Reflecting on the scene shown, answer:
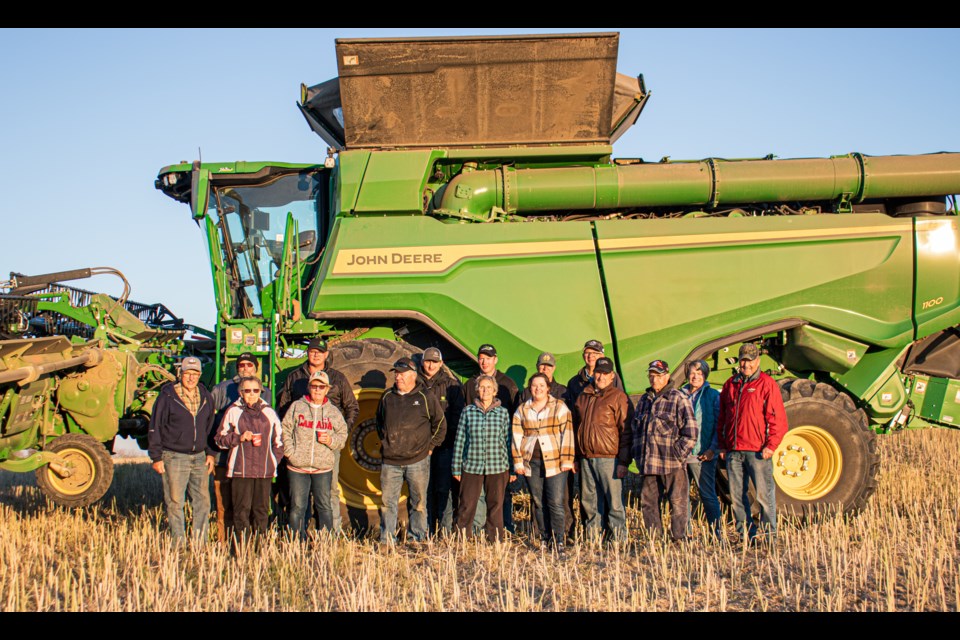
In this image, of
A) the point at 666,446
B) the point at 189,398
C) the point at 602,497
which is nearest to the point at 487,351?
the point at 602,497

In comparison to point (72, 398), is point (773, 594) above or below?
below

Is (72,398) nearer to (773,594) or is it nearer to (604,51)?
(604,51)

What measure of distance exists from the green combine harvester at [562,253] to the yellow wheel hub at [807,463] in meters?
0.02

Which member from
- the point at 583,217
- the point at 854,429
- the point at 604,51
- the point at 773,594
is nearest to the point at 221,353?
the point at 583,217

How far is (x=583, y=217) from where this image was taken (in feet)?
26.7

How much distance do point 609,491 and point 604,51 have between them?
4.10m

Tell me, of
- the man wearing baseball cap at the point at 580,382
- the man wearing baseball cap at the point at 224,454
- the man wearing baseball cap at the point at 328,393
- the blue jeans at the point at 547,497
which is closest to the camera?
the blue jeans at the point at 547,497

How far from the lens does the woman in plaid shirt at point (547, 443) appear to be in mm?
6562

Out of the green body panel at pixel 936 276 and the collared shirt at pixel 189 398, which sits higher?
the green body panel at pixel 936 276

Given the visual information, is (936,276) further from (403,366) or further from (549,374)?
(403,366)

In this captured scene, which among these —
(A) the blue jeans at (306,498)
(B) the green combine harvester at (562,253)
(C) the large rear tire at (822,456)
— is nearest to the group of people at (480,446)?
(A) the blue jeans at (306,498)

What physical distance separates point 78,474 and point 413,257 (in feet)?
13.6

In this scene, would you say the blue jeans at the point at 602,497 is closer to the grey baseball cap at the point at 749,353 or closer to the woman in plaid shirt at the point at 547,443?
the woman in plaid shirt at the point at 547,443
